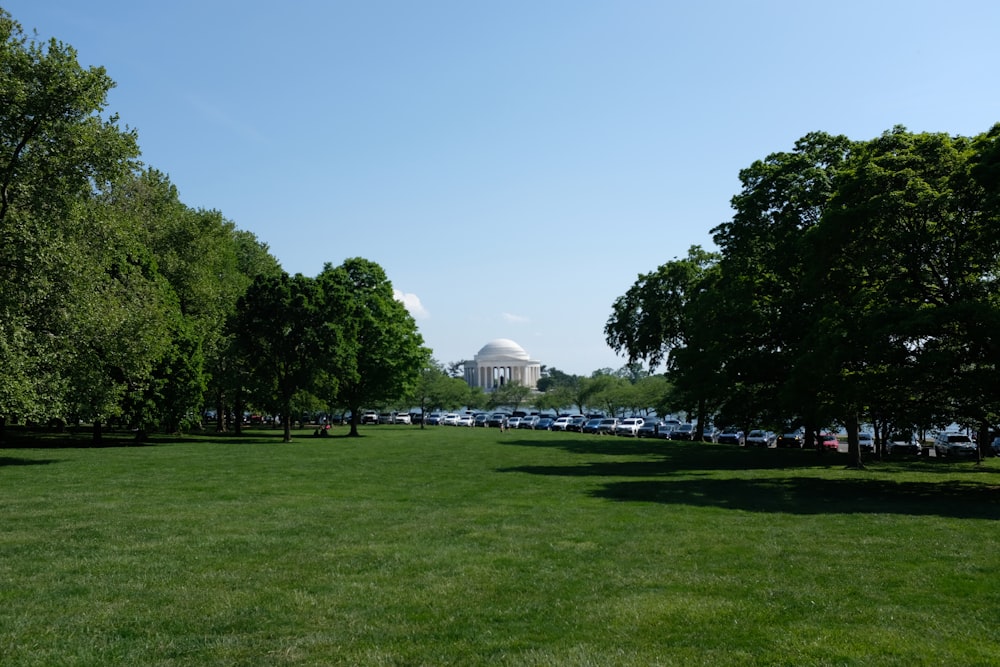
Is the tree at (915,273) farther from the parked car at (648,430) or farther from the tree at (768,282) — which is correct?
the parked car at (648,430)

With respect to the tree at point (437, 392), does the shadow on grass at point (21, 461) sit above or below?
below

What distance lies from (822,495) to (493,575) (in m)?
14.1

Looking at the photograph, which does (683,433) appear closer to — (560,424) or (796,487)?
(560,424)

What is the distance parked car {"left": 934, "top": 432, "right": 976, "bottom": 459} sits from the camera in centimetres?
4650

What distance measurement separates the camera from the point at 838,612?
8633 millimetres

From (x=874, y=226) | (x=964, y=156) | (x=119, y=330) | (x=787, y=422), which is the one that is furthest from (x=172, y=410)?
(x=964, y=156)

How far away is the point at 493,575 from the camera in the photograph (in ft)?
34.8

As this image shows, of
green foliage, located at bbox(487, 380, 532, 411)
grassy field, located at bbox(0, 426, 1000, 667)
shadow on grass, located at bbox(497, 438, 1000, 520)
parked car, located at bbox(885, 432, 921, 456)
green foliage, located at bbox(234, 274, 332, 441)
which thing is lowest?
parked car, located at bbox(885, 432, 921, 456)

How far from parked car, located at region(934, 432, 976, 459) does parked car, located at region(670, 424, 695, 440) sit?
20054 mm

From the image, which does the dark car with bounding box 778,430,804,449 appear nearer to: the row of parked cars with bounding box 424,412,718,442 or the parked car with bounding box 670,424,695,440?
the row of parked cars with bounding box 424,412,718,442

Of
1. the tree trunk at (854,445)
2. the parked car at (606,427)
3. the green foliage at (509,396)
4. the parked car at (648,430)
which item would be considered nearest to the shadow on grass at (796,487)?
the tree trunk at (854,445)

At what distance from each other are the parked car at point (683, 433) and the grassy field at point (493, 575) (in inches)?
1802

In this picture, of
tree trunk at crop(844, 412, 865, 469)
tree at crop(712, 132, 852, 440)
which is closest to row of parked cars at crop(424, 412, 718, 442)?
tree at crop(712, 132, 852, 440)

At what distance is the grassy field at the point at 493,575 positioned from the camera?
748 centimetres
